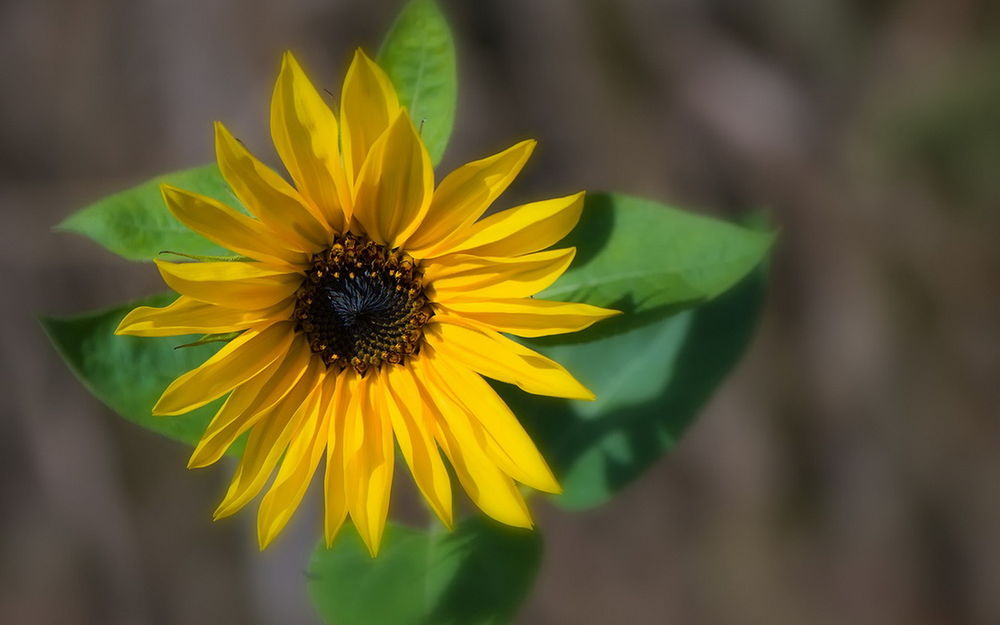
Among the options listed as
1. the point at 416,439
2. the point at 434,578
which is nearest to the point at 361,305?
the point at 416,439

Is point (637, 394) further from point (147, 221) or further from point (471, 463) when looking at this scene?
point (147, 221)

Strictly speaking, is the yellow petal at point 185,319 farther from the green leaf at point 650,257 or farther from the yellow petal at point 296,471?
the green leaf at point 650,257

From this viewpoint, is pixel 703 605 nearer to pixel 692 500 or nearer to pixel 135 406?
pixel 692 500

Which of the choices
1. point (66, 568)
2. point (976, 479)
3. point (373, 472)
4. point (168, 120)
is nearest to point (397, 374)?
point (373, 472)

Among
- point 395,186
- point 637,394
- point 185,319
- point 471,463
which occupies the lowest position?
point 637,394

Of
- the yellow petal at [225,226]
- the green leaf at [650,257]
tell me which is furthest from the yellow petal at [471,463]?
the yellow petal at [225,226]

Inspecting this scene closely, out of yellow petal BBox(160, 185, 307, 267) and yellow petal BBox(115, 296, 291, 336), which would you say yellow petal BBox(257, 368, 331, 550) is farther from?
yellow petal BBox(160, 185, 307, 267)

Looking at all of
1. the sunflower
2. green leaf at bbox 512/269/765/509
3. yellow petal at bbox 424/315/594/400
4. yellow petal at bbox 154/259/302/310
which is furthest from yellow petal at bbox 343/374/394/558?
green leaf at bbox 512/269/765/509
